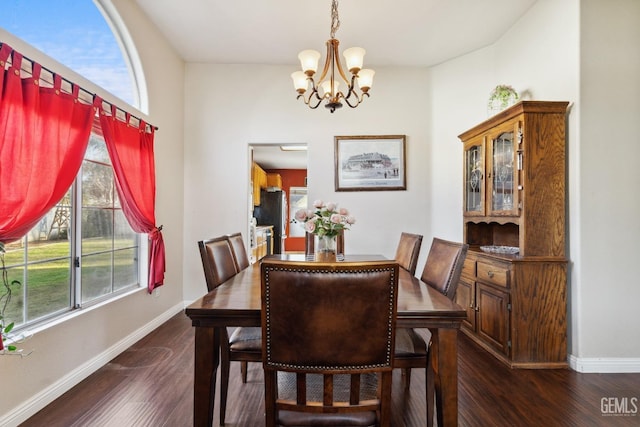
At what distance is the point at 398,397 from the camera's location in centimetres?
192

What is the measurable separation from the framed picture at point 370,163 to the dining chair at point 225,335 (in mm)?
2110

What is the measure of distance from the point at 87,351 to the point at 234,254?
1209 millimetres

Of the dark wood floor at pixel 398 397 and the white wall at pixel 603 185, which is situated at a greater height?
the white wall at pixel 603 185

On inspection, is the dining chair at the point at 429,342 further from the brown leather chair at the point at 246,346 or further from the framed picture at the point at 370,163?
the framed picture at the point at 370,163

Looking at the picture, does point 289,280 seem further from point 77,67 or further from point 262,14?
point 262,14

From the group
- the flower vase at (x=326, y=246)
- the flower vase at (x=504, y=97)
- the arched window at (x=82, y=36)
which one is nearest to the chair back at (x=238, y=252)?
the flower vase at (x=326, y=246)

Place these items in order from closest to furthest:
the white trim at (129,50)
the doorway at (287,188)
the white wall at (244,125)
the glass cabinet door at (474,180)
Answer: the white trim at (129,50) < the glass cabinet door at (474,180) < the white wall at (244,125) < the doorway at (287,188)

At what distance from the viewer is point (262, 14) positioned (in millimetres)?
2809

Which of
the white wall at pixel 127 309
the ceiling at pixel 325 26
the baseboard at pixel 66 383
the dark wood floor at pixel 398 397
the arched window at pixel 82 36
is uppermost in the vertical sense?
the ceiling at pixel 325 26

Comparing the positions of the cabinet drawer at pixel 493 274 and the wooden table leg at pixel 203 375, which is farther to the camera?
the cabinet drawer at pixel 493 274

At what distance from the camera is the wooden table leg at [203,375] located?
1348 mm

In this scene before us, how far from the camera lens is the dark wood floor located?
1.71m

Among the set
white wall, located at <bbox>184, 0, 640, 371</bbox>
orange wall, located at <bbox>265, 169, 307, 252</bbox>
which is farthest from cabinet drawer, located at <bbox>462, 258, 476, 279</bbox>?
orange wall, located at <bbox>265, 169, 307, 252</bbox>

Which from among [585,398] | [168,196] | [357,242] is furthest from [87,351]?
[585,398]
